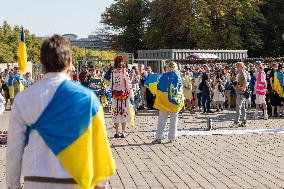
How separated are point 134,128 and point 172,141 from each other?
3.17m

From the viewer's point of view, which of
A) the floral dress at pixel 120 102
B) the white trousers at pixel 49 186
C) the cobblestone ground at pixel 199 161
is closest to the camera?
the white trousers at pixel 49 186

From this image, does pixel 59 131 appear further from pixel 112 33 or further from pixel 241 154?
pixel 112 33

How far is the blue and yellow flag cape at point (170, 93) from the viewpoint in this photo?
39.9 feet

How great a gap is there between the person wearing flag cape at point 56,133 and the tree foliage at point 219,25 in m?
46.6

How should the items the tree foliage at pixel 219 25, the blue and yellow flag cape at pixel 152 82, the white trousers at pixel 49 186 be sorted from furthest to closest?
the tree foliage at pixel 219 25 < the blue and yellow flag cape at pixel 152 82 < the white trousers at pixel 49 186

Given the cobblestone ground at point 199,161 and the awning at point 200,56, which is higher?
the awning at point 200,56

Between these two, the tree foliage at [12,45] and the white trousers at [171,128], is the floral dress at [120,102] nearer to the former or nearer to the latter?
the white trousers at [171,128]

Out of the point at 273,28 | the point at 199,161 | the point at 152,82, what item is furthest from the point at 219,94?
the point at 273,28

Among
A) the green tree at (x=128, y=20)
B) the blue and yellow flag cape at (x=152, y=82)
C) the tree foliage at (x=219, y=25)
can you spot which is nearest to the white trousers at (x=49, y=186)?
the blue and yellow flag cape at (x=152, y=82)

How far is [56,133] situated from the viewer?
12.2 feet

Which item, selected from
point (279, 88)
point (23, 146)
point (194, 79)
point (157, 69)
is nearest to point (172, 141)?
point (279, 88)

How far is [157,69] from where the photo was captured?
25609mm

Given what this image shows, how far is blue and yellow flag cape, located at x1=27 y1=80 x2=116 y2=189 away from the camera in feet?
12.1

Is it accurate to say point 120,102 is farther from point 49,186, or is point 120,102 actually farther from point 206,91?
point 49,186
